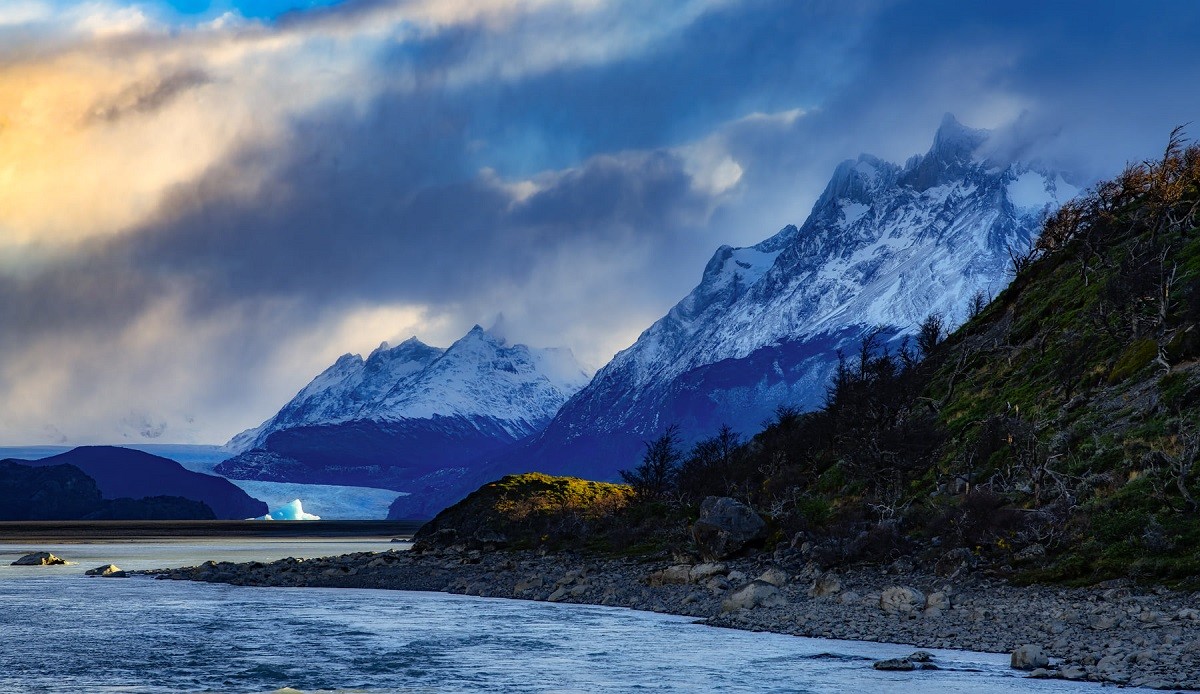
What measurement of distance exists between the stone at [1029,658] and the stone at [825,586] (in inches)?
721

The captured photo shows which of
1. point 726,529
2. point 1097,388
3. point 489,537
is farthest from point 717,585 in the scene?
point 489,537

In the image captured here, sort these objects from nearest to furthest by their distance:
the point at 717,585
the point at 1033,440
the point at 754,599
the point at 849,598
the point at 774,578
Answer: the point at 849,598 < the point at 754,599 < the point at 774,578 < the point at 717,585 < the point at 1033,440

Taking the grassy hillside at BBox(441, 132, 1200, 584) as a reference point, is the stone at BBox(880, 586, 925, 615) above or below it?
below

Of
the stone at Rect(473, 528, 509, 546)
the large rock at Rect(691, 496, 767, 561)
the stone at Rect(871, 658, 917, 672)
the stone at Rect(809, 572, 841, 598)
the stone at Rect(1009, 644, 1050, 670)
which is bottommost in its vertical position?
the stone at Rect(871, 658, 917, 672)

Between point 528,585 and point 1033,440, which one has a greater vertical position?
point 1033,440

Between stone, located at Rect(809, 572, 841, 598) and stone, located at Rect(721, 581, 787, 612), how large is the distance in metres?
1.59

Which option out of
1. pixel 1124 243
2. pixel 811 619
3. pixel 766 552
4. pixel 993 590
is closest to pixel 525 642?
pixel 811 619

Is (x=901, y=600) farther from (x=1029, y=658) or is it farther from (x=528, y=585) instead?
(x=528, y=585)

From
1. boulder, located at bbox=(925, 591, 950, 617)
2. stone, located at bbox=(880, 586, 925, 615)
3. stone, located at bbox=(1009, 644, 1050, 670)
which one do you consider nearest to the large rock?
stone, located at bbox=(880, 586, 925, 615)

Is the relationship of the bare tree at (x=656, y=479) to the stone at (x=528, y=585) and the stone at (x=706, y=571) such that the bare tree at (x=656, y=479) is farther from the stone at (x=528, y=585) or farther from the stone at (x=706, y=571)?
the stone at (x=706, y=571)

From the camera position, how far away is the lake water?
34375 mm

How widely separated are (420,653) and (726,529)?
114ft

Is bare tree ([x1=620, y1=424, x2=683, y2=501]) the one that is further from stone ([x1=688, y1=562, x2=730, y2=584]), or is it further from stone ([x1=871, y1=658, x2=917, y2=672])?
stone ([x1=871, y1=658, x2=917, y2=672])

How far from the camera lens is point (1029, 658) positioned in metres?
34.9
